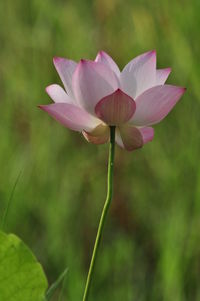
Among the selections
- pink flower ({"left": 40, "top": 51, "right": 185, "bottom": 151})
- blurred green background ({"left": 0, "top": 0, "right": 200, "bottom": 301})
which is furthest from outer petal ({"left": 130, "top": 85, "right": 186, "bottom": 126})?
blurred green background ({"left": 0, "top": 0, "right": 200, "bottom": 301})

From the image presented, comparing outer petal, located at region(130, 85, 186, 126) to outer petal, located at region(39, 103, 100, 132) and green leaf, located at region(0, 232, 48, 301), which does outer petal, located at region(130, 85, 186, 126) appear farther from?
green leaf, located at region(0, 232, 48, 301)

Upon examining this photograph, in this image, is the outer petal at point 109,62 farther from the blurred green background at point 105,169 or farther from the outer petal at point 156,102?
the blurred green background at point 105,169

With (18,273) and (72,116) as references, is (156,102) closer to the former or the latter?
(72,116)

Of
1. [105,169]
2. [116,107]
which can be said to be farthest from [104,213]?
[105,169]

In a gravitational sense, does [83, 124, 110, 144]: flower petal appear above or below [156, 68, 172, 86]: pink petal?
below

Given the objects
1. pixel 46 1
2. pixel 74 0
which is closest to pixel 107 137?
pixel 46 1

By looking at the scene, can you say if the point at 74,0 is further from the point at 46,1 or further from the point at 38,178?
the point at 38,178

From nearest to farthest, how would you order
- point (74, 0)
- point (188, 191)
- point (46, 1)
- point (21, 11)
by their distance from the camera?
point (188, 191)
point (46, 1)
point (21, 11)
point (74, 0)
